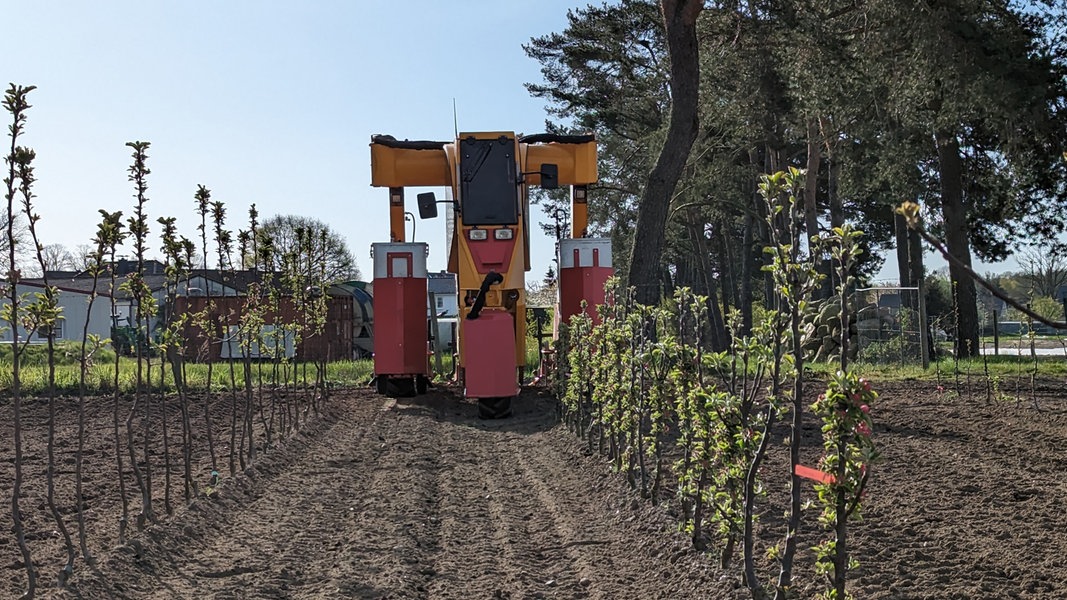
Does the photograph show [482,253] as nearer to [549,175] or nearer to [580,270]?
[549,175]

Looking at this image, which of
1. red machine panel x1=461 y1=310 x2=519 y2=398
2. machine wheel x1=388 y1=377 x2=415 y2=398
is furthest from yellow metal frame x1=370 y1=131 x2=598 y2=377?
machine wheel x1=388 y1=377 x2=415 y2=398

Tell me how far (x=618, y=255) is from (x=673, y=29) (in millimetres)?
28692

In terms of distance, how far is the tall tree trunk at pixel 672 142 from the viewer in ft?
43.1

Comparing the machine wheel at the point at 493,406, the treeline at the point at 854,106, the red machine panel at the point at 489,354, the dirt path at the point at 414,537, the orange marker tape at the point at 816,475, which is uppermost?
the treeline at the point at 854,106

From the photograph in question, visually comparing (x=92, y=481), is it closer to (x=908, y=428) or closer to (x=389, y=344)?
(x=389, y=344)

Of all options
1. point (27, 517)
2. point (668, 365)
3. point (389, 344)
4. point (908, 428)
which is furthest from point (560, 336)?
point (27, 517)

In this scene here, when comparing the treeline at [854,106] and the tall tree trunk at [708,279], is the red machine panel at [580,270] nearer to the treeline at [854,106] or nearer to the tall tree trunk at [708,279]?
the treeline at [854,106]

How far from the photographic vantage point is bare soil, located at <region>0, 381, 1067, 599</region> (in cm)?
499

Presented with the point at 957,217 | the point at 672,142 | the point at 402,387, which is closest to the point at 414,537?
the point at 402,387

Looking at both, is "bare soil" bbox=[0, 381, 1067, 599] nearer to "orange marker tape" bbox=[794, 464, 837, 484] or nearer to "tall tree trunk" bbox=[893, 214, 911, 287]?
"orange marker tape" bbox=[794, 464, 837, 484]

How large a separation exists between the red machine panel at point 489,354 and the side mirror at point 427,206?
57.6 inches

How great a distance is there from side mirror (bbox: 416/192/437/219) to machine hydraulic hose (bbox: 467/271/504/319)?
1.07 m

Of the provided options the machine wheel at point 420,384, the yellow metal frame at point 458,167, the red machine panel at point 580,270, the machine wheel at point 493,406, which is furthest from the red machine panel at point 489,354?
the machine wheel at point 420,384

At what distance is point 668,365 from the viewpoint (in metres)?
6.59
